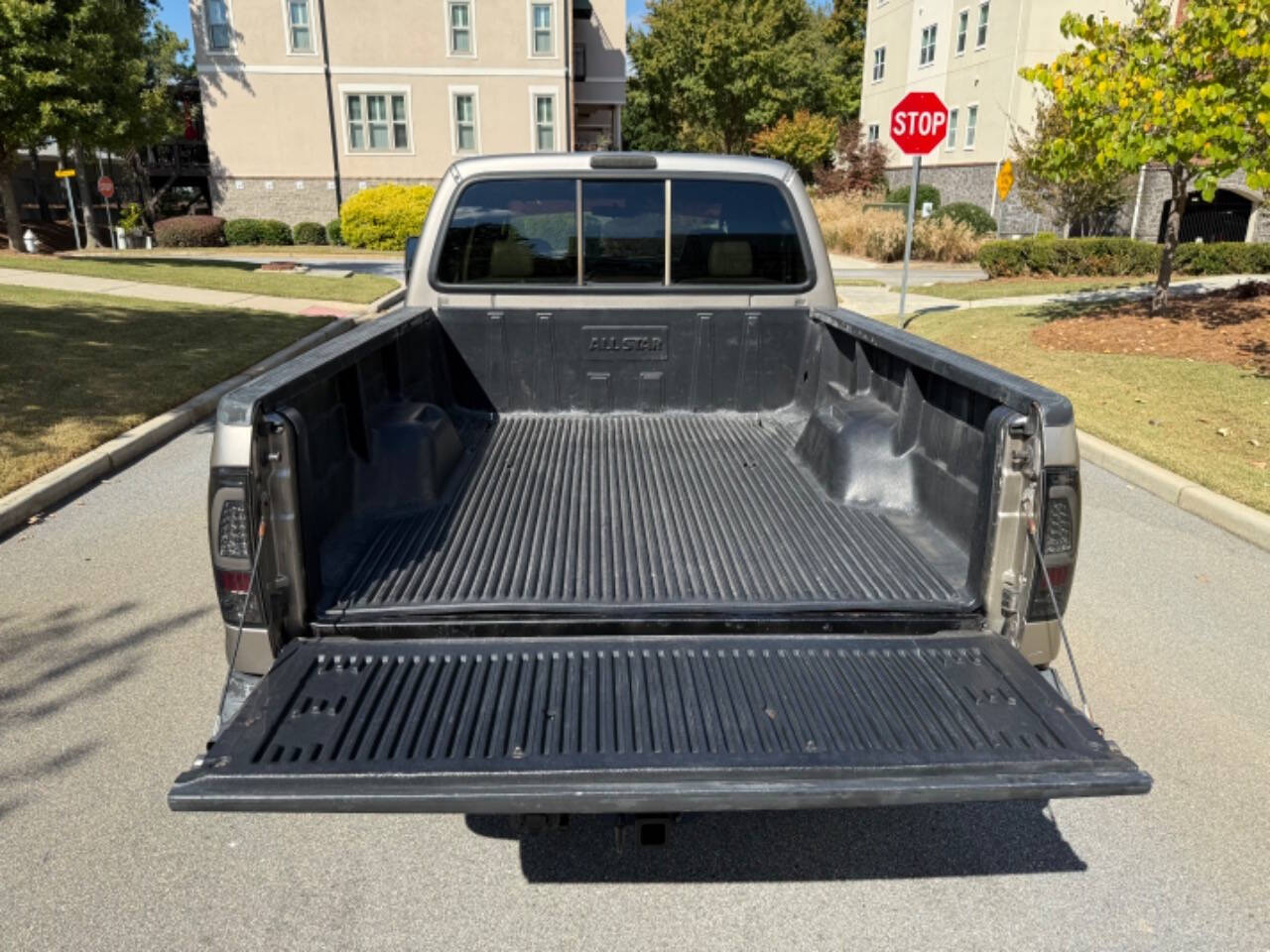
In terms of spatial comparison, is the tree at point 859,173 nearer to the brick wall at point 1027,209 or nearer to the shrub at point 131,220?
the brick wall at point 1027,209

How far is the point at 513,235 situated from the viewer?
5.06 m

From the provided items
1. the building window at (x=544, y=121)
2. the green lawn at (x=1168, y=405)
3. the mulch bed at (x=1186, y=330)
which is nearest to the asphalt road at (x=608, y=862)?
the green lawn at (x=1168, y=405)

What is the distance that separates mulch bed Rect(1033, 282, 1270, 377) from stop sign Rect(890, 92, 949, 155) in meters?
3.30

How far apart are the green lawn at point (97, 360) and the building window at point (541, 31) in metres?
23.9

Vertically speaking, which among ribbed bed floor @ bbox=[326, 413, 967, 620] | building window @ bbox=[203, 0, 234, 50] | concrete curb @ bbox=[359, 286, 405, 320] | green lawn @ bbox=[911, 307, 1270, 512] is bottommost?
concrete curb @ bbox=[359, 286, 405, 320]

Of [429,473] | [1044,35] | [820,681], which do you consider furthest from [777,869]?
[1044,35]

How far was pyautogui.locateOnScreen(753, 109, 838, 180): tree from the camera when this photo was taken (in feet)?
151

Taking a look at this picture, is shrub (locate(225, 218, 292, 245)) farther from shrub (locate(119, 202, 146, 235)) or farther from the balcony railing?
the balcony railing

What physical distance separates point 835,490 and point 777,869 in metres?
1.58

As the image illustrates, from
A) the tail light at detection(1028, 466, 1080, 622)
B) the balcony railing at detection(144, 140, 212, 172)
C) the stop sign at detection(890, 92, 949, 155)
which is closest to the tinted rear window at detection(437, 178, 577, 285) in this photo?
the tail light at detection(1028, 466, 1080, 622)

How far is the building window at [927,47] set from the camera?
36.2m

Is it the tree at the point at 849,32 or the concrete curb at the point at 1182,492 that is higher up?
the tree at the point at 849,32

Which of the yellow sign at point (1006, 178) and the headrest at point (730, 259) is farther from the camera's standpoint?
the yellow sign at point (1006, 178)

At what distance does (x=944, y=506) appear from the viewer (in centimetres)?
326
